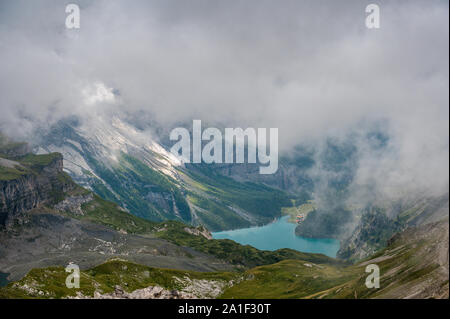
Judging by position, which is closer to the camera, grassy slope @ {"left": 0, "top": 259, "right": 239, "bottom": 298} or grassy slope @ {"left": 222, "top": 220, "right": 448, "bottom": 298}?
grassy slope @ {"left": 222, "top": 220, "right": 448, "bottom": 298}

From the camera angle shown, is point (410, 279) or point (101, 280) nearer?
point (410, 279)

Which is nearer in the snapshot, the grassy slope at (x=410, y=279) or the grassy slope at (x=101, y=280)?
the grassy slope at (x=410, y=279)

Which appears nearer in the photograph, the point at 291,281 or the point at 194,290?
the point at 194,290

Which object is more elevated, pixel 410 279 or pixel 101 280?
pixel 410 279

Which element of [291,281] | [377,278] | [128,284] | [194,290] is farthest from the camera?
[291,281]

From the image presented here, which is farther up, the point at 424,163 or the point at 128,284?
the point at 424,163
